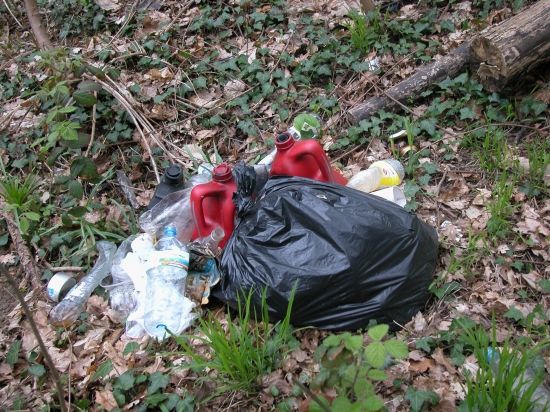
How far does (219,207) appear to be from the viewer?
Answer: 2408mm

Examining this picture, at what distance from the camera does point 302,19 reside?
371 centimetres

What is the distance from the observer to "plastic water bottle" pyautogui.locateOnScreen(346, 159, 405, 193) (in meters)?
2.60

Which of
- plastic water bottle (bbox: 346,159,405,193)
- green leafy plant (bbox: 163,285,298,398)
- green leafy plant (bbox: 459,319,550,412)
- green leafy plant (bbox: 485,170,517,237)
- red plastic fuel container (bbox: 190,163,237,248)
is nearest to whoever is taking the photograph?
green leafy plant (bbox: 459,319,550,412)

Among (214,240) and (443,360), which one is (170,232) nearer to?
(214,240)

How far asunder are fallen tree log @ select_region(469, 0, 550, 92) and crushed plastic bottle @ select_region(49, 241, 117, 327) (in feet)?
8.43

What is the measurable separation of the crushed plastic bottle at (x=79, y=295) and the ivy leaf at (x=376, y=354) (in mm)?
1673

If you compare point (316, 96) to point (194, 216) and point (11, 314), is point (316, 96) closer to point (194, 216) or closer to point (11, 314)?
point (194, 216)

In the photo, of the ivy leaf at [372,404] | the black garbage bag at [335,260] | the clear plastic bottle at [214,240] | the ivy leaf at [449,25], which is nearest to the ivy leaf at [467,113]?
the ivy leaf at [449,25]

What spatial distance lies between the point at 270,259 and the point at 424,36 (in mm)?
2386

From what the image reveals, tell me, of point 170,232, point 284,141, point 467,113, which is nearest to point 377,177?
point 284,141

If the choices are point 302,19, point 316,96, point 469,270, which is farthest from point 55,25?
point 469,270

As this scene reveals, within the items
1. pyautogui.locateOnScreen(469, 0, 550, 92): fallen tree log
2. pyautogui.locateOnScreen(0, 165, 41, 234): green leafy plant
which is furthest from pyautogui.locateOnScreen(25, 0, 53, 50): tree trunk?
pyautogui.locateOnScreen(469, 0, 550, 92): fallen tree log

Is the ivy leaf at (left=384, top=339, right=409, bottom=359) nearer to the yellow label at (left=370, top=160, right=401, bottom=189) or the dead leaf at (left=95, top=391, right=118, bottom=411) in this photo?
the dead leaf at (left=95, top=391, right=118, bottom=411)

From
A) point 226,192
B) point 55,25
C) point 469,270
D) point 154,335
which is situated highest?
point 55,25
